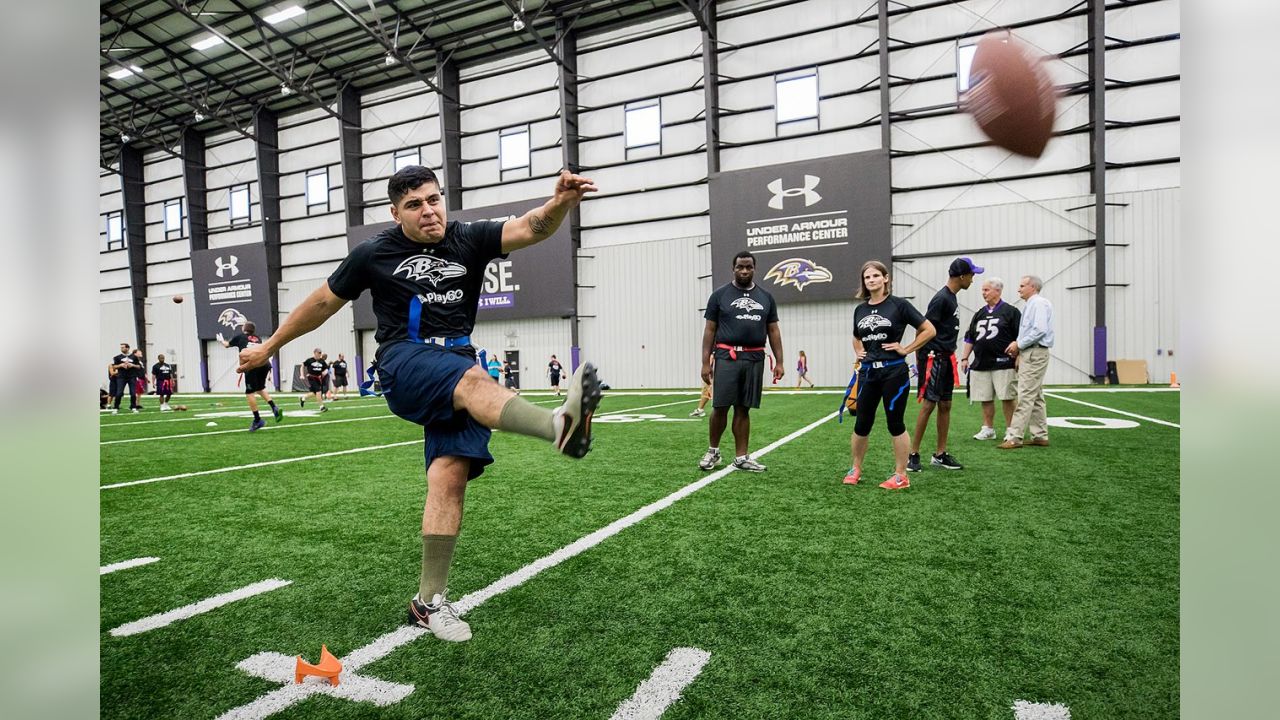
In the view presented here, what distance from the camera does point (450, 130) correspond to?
2466cm

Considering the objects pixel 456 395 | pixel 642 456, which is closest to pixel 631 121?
pixel 642 456

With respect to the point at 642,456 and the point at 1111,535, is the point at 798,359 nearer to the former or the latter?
the point at 642,456

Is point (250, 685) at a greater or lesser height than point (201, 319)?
lesser

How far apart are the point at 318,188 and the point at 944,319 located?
92.0 ft

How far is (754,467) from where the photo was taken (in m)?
6.05

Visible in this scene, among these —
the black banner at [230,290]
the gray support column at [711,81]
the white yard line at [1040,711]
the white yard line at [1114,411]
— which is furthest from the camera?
the black banner at [230,290]

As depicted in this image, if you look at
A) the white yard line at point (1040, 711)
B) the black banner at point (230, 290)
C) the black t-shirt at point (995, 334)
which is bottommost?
the white yard line at point (1040, 711)

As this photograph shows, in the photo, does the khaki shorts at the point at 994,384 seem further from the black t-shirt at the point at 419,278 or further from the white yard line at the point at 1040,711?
the black t-shirt at the point at 419,278

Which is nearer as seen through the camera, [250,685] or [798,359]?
[250,685]

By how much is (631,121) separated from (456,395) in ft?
71.6

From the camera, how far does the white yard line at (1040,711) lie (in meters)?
1.95

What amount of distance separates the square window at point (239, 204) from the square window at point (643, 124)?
18633 mm

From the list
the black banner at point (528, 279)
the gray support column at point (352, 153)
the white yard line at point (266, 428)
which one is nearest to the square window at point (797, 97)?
the black banner at point (528, 279)
